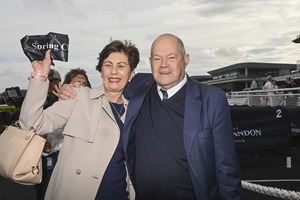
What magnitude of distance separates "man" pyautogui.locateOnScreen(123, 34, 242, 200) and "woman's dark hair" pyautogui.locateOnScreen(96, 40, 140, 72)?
0.17 m

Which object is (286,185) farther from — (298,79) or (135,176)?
(298,79)

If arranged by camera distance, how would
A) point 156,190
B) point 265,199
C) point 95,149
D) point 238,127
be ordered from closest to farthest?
point 95,149 < point 156,190 < point 265,199 < point 238,127

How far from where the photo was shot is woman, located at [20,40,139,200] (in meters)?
2.25

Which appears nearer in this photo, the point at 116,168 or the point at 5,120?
the point at 116,168

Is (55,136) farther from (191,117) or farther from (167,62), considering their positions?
(191,117)

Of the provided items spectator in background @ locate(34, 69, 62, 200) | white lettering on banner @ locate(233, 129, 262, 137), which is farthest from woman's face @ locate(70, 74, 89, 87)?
white lettering on banner @ locate(233, 129, 262, 137)

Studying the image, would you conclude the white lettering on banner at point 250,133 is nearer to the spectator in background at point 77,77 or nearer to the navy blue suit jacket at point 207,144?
the spectator in background at point 77,77

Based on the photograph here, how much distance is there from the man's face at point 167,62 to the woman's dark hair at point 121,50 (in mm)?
182

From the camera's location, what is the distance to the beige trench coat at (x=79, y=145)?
230 cm

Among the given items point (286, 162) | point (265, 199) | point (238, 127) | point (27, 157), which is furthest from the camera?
point (286, 162)

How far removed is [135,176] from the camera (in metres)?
2.57

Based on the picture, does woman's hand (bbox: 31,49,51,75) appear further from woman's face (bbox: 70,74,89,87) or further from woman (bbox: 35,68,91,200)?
woman's face (bbox: 70,74,89,87)

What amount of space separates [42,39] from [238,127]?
5.02 metres

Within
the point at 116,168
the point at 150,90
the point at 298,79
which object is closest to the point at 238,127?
the point at 150,90
